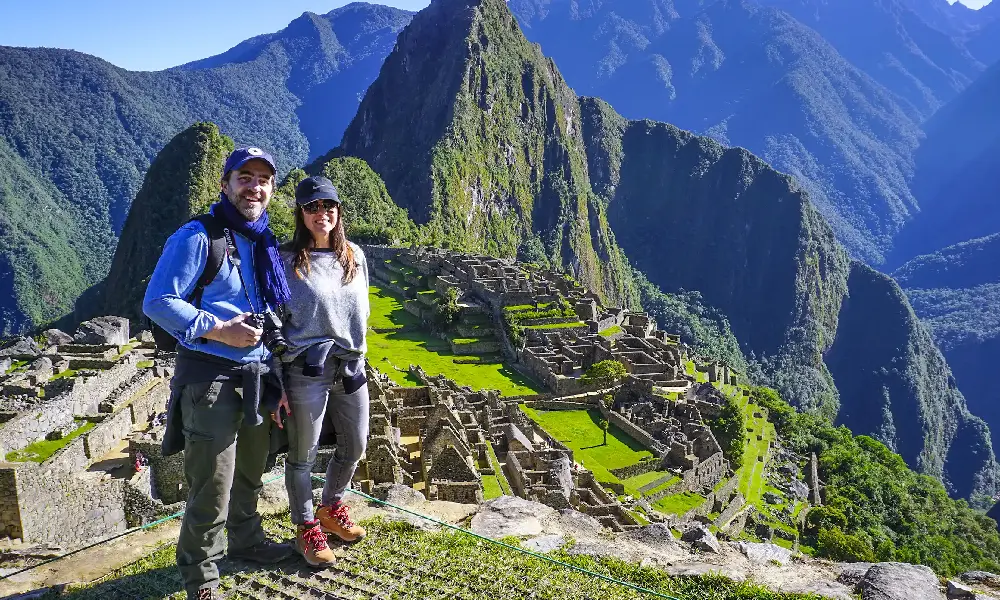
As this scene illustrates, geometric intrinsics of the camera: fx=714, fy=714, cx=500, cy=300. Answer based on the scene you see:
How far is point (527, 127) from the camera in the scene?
603 feet

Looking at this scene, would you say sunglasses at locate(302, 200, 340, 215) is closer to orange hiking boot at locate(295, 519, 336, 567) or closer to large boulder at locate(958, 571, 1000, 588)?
orange hiking boot at locate(295, 519, 336, 567)

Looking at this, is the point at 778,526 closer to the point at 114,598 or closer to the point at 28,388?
the point at 28,388

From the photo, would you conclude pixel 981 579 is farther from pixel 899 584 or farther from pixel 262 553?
pixel 262 553

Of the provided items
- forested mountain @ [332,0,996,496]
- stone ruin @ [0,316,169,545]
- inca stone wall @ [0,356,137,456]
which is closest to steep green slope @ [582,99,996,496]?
forested mountain @ [332,0,996,496]

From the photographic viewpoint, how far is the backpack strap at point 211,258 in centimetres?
512

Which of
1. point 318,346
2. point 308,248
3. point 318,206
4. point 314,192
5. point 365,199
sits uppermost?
point 365,199

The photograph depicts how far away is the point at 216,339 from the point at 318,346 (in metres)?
0.88

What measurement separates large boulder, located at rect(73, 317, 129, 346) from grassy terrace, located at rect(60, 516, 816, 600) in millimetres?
28055

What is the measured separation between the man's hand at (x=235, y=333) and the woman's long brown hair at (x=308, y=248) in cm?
76

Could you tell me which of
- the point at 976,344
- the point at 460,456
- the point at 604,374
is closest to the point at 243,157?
the point at 460,456

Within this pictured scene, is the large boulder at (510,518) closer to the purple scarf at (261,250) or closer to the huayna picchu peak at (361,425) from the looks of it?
the huayna picchu peak at (361,425)

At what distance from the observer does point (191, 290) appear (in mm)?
5086

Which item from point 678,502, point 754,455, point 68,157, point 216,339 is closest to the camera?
point 216,339

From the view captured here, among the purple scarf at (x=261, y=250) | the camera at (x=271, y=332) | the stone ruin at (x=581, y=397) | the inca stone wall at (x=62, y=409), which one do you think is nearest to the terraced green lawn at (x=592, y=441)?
the stone ruin at (x=581, y=397)
